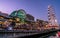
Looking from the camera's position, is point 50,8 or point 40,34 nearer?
point 40,34

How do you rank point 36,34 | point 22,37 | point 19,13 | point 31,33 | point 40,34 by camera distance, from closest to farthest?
1. point 22,37
2. point 31,33
3. point 36,34
4. point 40,34
5. point 19,13

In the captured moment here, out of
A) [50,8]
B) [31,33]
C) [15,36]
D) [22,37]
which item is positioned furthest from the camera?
[50,8]

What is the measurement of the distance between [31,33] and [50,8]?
38.1m

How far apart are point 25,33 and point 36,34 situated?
345cm

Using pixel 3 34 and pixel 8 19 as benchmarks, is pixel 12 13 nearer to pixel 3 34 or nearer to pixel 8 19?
pixel 8 19

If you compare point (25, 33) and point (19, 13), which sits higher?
point (19, 13)

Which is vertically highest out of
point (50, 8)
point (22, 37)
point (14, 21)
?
point (50, 8)

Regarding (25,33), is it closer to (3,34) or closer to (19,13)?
(3,34)

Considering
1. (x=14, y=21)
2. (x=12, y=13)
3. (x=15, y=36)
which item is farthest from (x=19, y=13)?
(x=15, y=36)

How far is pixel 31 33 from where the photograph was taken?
21.2 metres

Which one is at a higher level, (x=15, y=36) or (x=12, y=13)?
(x=12, y=13)

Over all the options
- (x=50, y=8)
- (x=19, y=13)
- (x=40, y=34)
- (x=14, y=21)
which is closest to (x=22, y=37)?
(x=40, y=34)

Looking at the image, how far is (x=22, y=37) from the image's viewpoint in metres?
19.5

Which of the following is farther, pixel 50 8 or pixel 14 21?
pixel 50 8
